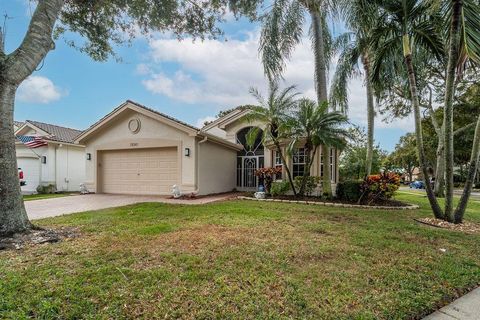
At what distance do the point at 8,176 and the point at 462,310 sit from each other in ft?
23.0

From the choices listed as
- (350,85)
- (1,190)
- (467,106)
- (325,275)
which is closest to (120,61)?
(1,190)

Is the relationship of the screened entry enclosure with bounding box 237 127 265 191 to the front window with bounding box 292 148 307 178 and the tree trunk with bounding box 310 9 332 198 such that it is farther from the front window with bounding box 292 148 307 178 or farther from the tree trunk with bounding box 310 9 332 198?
the tree trunk with bounding box 310 9 332 198

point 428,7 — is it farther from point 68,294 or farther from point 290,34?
point 68,294

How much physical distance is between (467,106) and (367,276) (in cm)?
2445

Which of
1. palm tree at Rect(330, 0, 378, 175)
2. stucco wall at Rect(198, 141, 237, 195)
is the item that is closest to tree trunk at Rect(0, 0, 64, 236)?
stucco wall at Rect(198, 141, 237, 195)

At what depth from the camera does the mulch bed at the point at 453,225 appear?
6.75 meters

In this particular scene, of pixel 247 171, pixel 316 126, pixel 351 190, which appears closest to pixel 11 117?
pixel 316 126

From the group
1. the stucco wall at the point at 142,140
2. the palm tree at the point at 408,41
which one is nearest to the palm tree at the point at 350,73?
the palm tree at the point at 408,41

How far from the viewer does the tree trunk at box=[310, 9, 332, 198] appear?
11375 millimetres

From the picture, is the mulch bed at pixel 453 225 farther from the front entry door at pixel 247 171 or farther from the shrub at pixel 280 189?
the front entry door at pixel 247 171

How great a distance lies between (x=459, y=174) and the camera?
1443 inches

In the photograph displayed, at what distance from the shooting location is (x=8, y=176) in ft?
15.8

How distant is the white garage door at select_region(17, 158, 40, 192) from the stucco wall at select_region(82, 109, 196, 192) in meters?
4.39

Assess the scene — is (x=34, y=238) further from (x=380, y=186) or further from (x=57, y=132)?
(x=57, y=132)
